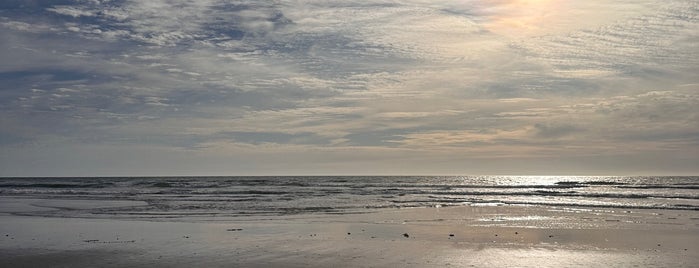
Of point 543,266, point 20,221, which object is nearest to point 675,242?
point 543,266

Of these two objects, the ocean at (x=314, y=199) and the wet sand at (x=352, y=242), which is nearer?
the wet sand at (x=352, y=242)

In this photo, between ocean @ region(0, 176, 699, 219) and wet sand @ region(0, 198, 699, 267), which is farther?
ocean @ region(0, 176, 699, 219)

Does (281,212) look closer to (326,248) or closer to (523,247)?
(326,248)

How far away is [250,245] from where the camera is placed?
50.4 feet

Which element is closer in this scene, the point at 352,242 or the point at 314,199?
the point at 352,242

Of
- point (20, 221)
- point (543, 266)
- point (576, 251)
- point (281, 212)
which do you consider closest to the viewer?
point (543, 266)

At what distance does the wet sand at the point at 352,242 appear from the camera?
12980mm

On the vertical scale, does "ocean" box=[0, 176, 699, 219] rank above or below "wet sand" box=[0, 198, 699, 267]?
above

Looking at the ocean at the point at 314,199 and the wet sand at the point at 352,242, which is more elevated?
the ocean at the point at 314,199

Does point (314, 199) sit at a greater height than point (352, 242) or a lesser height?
greater

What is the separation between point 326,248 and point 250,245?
2153 millimetres

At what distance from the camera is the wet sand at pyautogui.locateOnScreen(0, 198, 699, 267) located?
12980mm

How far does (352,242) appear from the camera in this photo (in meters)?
16.0

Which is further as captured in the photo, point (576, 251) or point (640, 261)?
point (576, 251)
